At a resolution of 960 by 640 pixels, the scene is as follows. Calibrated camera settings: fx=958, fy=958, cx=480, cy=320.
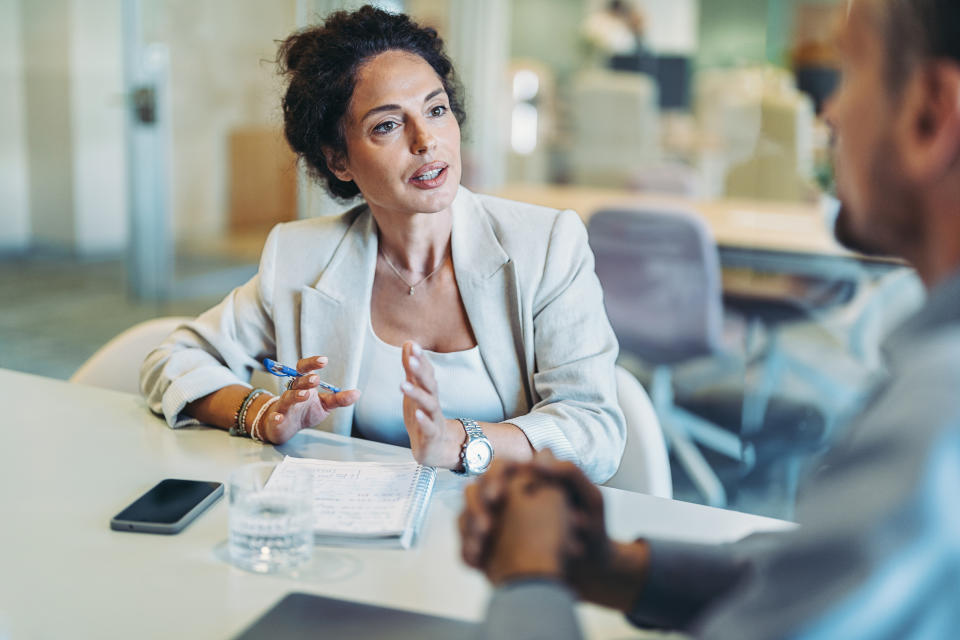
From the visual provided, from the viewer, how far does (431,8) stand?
22.0 feet

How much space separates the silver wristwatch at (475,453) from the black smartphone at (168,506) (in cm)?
34

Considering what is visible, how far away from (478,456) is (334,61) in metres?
0.75

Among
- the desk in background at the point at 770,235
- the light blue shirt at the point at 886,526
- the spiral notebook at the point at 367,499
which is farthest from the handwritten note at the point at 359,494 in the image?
the desk in background at the point at 770,235

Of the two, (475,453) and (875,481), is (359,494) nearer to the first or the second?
(475,453)

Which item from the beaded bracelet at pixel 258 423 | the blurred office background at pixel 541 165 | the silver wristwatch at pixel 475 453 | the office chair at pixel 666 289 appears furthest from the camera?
the blurred office background at pixel 541 165

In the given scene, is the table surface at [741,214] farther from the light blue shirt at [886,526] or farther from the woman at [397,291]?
the light blue shirt at [886,526]

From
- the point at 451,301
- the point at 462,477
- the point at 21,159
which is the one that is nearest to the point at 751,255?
the point at 451,301

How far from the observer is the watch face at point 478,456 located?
1359 millimetres

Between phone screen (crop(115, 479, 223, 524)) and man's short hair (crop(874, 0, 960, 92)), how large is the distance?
920 millimetres

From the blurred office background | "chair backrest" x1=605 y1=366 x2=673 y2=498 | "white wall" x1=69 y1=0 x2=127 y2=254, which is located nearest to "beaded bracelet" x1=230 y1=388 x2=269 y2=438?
"chair backrest" x1=605 y1=366 x2=673 y2=498

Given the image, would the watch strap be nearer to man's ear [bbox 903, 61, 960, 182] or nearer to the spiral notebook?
the spiral notebook

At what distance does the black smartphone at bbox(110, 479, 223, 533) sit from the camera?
3.77ft

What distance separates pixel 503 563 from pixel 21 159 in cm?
638

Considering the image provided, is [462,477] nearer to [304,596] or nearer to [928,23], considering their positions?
[304,596]
